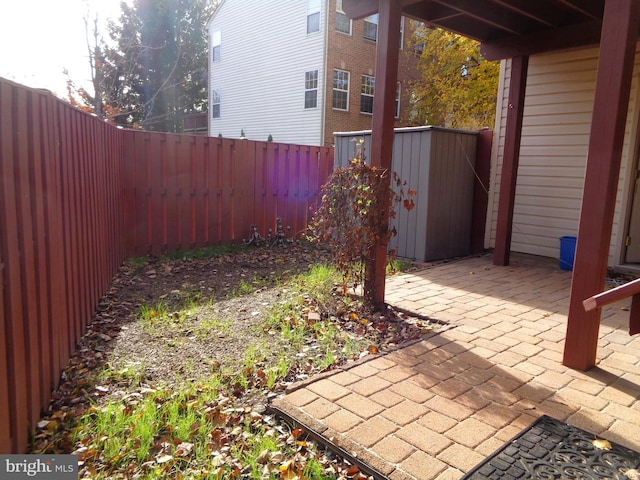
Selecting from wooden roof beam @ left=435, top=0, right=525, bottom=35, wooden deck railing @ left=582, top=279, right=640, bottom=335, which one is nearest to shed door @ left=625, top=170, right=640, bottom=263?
wooden roof beam @ left=435, top=0, right=525, bottom=35

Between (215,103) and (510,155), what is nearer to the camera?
(510,155)

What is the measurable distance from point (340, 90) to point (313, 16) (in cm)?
271

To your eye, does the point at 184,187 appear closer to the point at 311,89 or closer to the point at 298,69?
the point at 311,89

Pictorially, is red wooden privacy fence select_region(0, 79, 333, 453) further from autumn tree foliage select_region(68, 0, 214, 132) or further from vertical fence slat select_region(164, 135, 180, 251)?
autumn tree foliage select_region(68, 0, 214, 132)

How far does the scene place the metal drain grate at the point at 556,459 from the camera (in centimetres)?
195

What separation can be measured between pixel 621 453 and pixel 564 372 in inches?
35.1

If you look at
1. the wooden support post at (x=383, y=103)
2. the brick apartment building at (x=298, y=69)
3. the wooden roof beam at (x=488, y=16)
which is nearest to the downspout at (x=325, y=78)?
the brick apartment building at (x=298, y=69)

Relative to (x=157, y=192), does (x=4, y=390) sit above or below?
below

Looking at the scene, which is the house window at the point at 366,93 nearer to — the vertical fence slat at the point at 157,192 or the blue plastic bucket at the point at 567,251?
the vertical fence slat at the point at 157,192

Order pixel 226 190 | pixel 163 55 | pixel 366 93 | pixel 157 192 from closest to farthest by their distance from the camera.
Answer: pixel 157 192, pixel 226 190, pixel 366 93, pixel 163 55

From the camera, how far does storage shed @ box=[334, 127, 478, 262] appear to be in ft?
20.6

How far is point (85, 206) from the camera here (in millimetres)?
3830

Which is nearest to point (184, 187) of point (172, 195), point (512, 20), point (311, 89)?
point (172, 195)

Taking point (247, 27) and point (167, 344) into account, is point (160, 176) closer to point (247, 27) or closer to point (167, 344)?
point (167, 344)
